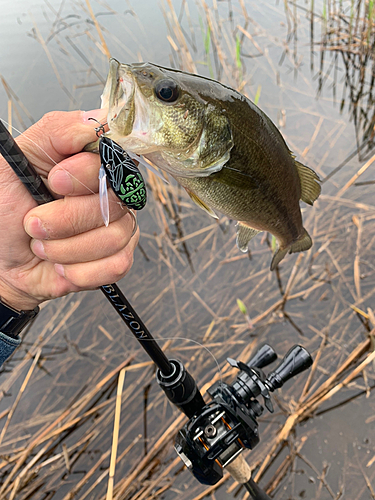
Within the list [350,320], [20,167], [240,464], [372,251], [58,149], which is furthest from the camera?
[372,251]

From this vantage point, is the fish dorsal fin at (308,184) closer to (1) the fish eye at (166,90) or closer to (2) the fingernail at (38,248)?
(1) the fish eye at (166,90)

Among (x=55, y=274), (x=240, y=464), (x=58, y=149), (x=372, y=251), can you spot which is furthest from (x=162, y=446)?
(x=372, y=251)

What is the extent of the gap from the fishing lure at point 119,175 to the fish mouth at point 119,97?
0.06m

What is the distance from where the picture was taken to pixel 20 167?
99 centimetres

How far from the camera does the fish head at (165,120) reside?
0.98 metres

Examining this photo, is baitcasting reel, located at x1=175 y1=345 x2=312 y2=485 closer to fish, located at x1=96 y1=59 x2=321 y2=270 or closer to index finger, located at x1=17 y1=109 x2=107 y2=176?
fish, located at x1=96 y1=59 x2=321 y2=270

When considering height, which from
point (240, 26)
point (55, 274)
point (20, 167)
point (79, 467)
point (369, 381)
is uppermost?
point (240, 26)

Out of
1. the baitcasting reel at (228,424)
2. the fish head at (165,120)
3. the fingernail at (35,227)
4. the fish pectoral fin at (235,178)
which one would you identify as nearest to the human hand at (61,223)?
the fingernail at (35,227)

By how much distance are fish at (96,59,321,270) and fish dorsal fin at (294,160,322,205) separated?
0.04ft

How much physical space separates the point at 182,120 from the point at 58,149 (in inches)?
14.9

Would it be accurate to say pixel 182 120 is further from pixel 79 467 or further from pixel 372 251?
pixel 372 251

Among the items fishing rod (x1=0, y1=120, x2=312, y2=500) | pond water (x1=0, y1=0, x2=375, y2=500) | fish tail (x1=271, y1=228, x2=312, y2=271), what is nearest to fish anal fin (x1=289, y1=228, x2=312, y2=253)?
fish tail (x1=271, y1=228, x2=312, y2=271)

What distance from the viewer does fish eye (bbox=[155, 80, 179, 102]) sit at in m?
1.09

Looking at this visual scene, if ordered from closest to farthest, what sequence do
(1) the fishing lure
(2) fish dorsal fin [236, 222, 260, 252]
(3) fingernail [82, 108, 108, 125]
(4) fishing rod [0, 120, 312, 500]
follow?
1. (1) the fishing lure
2. (3) fingernail [82, 108, 108, 125]
3. (4) fishing rod [0, 120, 312, 500]
4. (2) fish dorsal fin [236, 222, 260, 252]
